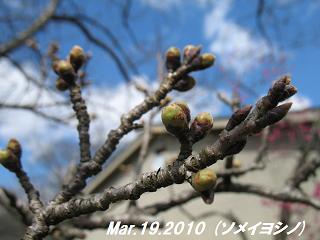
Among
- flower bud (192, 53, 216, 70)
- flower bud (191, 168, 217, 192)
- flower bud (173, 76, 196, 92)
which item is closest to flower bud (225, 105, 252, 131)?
flower bud (191, 168, 217, 192)

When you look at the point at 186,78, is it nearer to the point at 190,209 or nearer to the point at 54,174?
the point at 190,209

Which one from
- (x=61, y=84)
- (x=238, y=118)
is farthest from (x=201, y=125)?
(x=61, y=84)

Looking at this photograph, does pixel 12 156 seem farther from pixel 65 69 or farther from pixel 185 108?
pixel 185 108

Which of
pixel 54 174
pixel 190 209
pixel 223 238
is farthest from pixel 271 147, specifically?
pixel 54 174

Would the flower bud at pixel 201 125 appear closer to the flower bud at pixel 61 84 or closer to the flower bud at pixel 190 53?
the flower bud at pixel 190 53

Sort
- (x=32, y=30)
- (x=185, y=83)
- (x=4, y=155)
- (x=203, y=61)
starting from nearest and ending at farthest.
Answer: (x=4, y=155) → (x=203, y=61) → (x=185, y=83) → (x=32, y=30)

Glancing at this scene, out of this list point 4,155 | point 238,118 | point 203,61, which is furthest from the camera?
point 203,61
